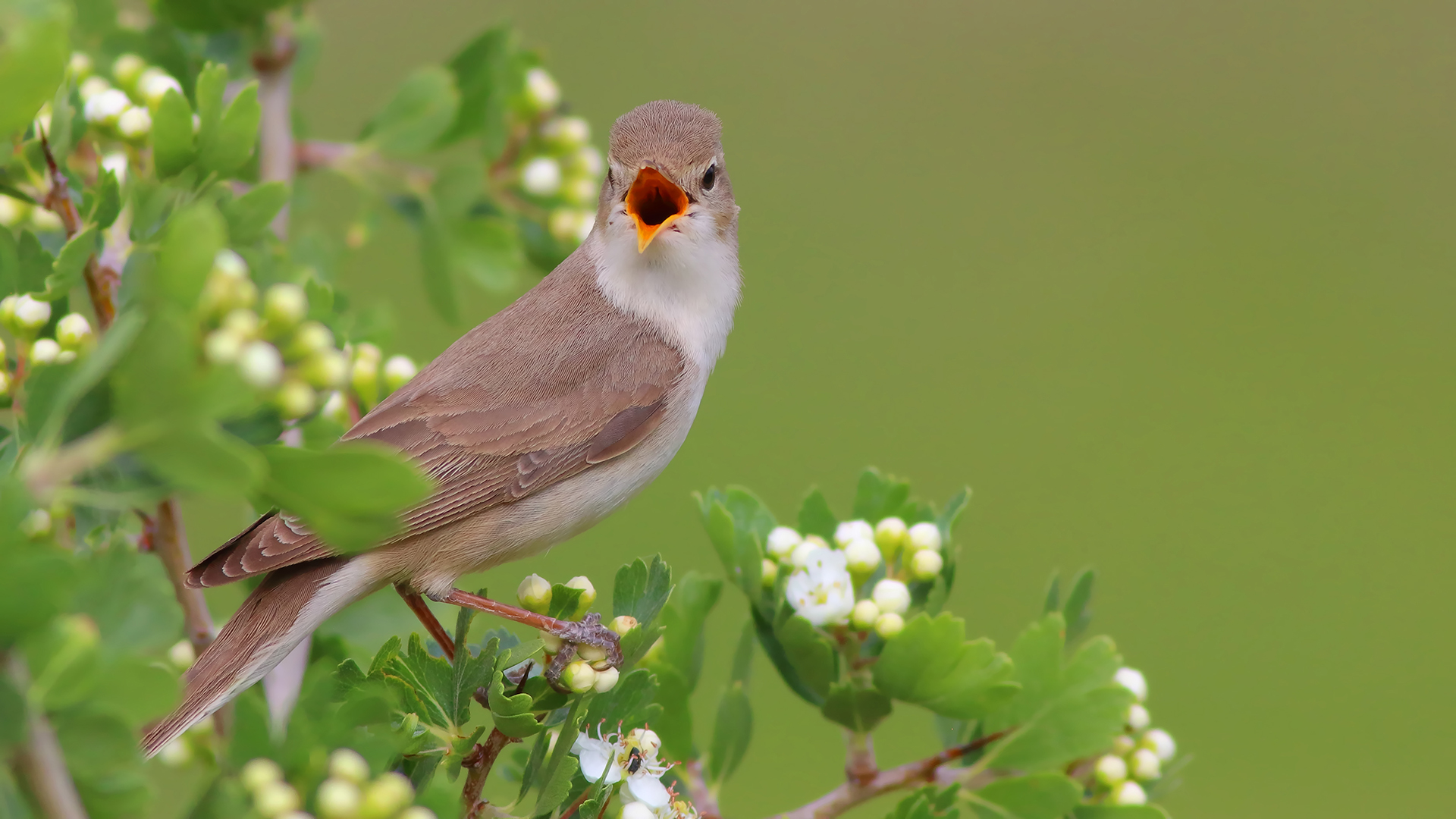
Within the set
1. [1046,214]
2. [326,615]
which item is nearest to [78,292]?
[326,615]

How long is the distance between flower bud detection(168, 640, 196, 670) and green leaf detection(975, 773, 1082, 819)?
4.82 feet

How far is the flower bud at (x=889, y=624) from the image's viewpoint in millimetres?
2061

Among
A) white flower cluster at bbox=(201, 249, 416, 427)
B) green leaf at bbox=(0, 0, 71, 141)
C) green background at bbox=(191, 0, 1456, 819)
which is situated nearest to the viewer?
green leaf at bbox=(0, 0, 71, 141)

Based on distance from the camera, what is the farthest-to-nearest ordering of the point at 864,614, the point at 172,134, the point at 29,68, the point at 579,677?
the point at 864,614 < the point at 172,134 < the point at 579,677 < the point at 29,68

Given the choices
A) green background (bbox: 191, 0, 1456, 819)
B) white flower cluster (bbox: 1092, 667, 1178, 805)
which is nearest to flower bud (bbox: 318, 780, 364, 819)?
white flower cluster (bbox: 1092, 667, 1178, 805)

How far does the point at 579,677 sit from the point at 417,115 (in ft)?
4.76

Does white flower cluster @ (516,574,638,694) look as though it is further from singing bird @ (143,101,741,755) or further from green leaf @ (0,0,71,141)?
green leaf @ (0,0,71,141)

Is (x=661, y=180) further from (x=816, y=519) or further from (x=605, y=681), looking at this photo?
(x=605, y=681)

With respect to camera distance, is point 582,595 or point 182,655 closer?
point 582,595

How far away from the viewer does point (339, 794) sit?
4.24ft

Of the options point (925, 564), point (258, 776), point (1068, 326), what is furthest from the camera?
point (1068, 326)

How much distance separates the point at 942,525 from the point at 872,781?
459 millimetres

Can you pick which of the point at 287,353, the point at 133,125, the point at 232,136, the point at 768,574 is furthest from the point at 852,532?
the point at 133,125

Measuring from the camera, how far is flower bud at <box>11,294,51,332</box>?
1899 mm
